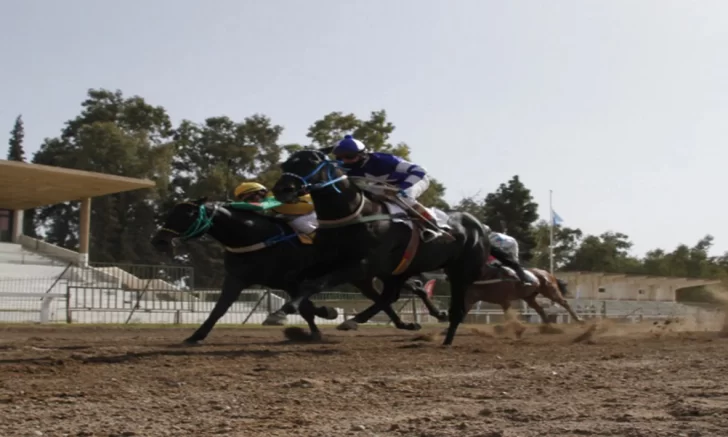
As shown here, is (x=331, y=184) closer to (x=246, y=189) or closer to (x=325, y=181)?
(x=325, y=181)

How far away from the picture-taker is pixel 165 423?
16.4 ft

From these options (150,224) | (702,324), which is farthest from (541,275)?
(150,224)

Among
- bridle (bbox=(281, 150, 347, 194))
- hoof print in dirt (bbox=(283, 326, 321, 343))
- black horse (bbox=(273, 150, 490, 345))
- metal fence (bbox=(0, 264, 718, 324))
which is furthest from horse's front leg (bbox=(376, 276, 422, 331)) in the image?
metal fence (bbox=(0, 264, 718, 324))

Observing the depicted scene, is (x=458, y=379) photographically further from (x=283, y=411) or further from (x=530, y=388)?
(x=283, y=411)

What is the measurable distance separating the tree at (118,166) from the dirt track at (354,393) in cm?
4490

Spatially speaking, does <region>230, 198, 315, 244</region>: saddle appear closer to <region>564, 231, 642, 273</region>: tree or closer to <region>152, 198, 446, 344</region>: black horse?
<region>152, 198, 446, 344</region>: black horse

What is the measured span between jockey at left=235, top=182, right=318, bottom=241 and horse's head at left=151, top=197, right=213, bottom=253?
56.9 inches

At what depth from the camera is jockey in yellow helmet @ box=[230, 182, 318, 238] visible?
12500 mm

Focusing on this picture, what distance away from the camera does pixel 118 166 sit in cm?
5388

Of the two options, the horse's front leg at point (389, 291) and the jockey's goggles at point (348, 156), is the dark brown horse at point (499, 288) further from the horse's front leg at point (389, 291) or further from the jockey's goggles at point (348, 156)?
the jockey's goggles at point (348, 156)

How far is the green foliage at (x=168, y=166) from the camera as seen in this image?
52.3 metres

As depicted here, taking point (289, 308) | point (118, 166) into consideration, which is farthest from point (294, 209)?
point (118, 166)

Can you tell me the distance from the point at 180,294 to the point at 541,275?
36.7ft

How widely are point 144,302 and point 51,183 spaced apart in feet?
52.0
